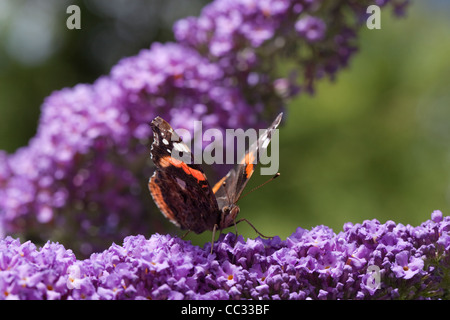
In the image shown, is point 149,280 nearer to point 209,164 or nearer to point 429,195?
point 209,164

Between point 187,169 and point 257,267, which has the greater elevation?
point 187,169

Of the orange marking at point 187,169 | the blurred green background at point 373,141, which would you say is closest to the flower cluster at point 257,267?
the orange marking at point 187,169

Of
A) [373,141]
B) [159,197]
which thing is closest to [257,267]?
[159,197]

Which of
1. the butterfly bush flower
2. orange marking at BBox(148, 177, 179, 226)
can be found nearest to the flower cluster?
orange marking at BBox(148, 177, 179, 226)

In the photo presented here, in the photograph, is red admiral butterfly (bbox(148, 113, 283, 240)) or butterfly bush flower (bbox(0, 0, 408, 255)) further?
butterfly bush flower (bbox(0, 0, 408, 255))

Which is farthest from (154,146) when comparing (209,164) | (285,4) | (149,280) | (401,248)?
(285,4)

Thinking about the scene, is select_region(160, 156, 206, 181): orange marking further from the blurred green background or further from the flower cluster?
the blurred green background

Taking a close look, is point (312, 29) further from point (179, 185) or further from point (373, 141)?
point (373, 141)
